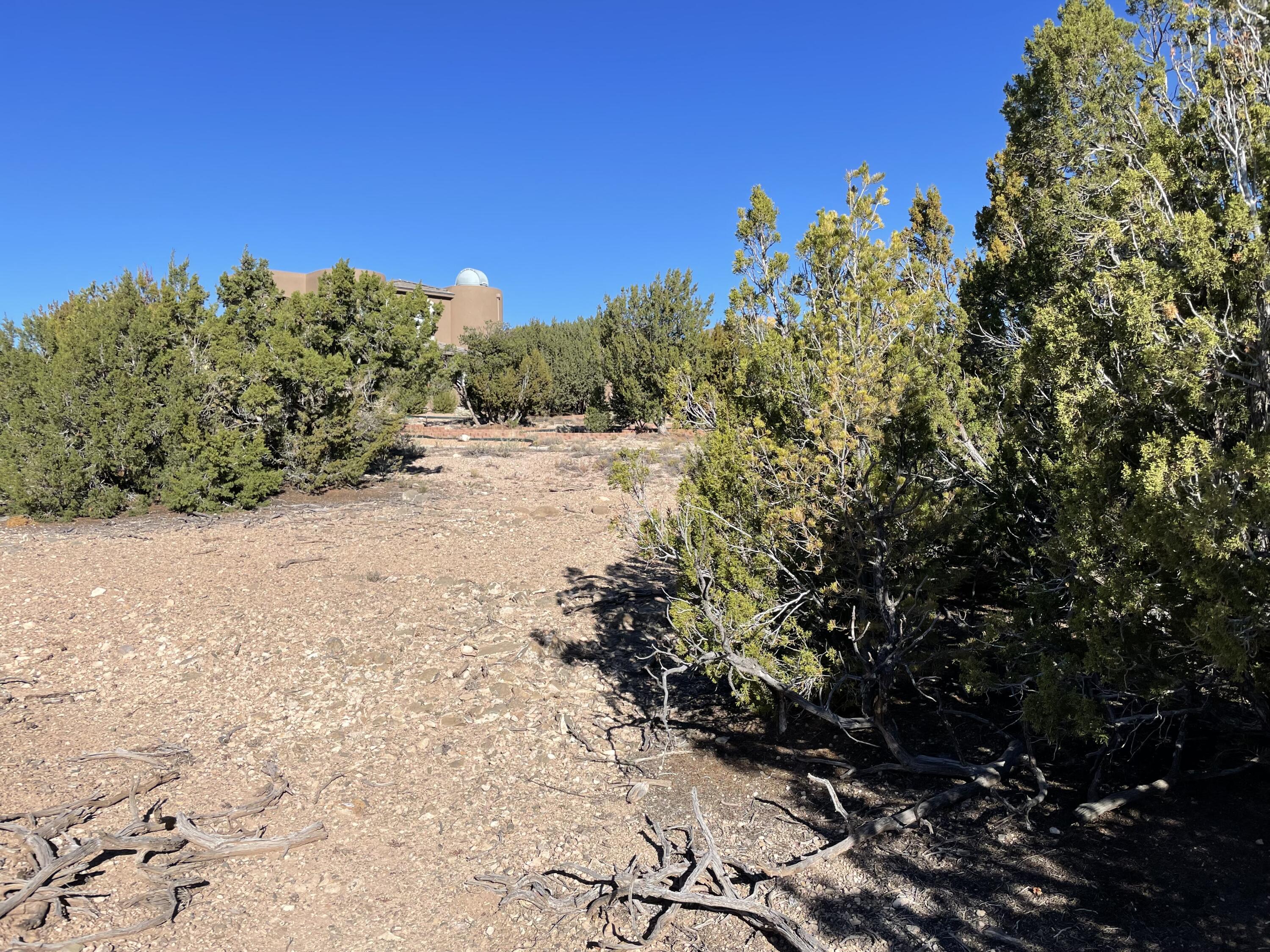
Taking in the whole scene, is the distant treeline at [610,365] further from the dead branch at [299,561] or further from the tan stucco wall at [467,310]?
the tan stucco wall at [467,310]

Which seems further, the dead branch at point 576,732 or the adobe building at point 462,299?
the adobe building at point 462,299

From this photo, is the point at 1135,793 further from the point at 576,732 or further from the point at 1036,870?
the point at 576,732

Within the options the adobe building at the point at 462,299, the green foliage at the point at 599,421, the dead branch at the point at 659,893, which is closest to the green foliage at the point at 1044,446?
the dead branch at the point at 659,893

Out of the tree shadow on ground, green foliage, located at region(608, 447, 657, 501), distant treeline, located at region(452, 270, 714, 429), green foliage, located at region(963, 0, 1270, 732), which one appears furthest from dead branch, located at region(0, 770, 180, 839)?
distant treeline, located at region(452, 270, 714, 429)

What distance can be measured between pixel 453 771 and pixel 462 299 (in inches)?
1940

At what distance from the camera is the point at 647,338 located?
2472 centimetres

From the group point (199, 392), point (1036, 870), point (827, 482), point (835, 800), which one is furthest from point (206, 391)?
point (1036, 870)

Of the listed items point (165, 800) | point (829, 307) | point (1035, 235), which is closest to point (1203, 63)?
point (1035, 235)

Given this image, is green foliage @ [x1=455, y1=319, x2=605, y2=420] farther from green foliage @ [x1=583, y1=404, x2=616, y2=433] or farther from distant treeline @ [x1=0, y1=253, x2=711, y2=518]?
distant treeline @ [x1=0, y1=253, x2=711, y2=518]

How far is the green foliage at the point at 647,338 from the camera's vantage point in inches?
935

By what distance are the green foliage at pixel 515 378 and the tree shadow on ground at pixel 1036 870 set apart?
23.8 meters

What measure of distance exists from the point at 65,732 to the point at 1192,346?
20.9 feet

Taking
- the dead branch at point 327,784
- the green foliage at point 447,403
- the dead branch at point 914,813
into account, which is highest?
the green foliage at point 447,403

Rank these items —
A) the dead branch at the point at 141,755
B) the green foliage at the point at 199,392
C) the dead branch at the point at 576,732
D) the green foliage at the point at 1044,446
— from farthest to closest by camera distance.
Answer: the green foliage at the point at 199,392, the dead branch at the point at 576,732, the dead branch at the point at 141,755, the green foliage at the point at 1044,446
